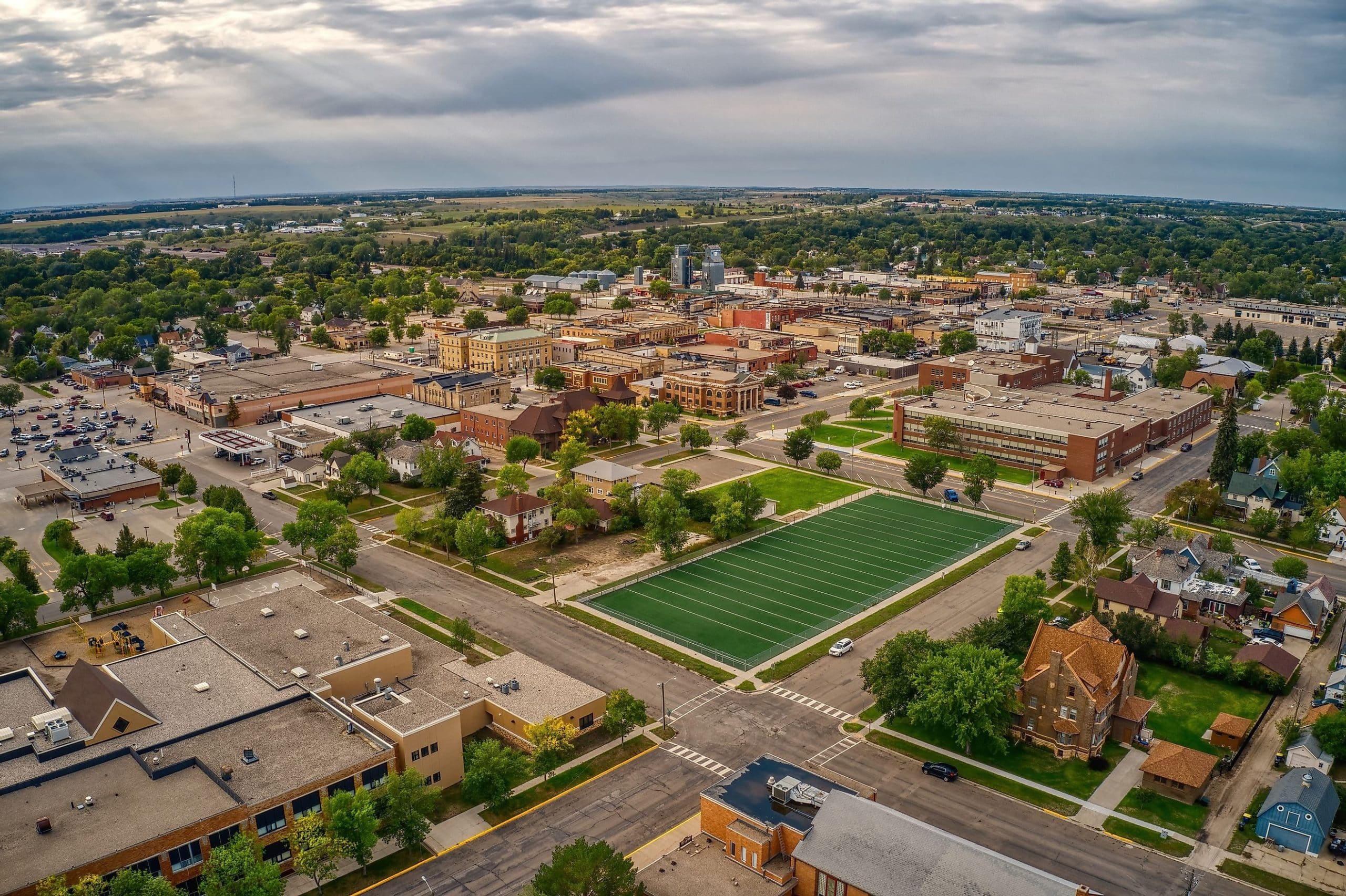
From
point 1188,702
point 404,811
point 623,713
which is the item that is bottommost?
point 1188,702

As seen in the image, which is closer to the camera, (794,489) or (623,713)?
(623,713)

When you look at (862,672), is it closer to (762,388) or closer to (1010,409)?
(1010,409)

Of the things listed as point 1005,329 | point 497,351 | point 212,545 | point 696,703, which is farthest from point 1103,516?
point 1005,329

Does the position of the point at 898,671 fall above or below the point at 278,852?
above

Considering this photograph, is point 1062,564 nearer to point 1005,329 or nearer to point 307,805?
point 307,805

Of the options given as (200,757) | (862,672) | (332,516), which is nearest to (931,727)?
(862,672)

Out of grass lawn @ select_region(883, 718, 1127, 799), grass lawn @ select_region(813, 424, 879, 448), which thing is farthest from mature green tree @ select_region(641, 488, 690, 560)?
grass lawn @ select_region(813, 424, 879, 448)

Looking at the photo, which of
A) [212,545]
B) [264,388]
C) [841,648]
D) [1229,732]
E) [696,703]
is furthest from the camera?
[264,388]

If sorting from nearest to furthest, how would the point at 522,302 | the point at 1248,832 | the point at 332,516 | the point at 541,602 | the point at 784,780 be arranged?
the point at 784,780 < the point at 1248,832 < the point at 541,602 < the point at 332,516 < the point at 522,302
